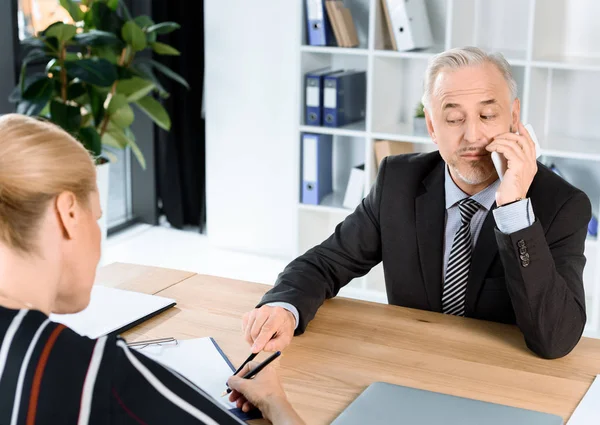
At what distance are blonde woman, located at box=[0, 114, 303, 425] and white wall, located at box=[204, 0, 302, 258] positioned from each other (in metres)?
3.11

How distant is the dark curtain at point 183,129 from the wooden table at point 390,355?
9.52 ft

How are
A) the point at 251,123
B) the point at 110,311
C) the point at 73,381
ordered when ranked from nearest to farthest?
1. the point at 73,381
2. the point at 110,311
3. the point at 251,123

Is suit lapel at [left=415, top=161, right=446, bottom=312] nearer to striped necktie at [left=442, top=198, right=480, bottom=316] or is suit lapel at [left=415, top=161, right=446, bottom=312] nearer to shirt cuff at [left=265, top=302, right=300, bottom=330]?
striped necktie at [left=442, top=198, right=480, bottom=316]

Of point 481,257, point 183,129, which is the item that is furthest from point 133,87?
point 481,257

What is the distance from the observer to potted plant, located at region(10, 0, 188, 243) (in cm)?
371

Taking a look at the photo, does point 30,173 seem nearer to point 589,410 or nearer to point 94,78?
point 589,410

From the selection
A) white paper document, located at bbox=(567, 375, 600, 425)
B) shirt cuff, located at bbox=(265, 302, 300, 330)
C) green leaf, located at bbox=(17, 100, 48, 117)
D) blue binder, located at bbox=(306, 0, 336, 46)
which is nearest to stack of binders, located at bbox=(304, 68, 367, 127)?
blue binder, located at bbox=(306, 0, 336, 46)

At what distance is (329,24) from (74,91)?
113cm

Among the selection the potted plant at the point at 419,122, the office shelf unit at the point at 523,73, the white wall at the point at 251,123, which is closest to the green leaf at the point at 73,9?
the white wall at the point at 251,123

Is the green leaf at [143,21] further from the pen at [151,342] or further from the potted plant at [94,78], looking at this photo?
the pen at [151,342]

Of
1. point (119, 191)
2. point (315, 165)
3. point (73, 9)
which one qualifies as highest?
point (73, 9)

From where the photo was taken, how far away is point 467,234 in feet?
6.88

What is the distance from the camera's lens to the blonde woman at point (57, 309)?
1.08 meters

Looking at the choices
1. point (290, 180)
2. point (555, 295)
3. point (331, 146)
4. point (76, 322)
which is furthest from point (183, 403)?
point (290, 180)
